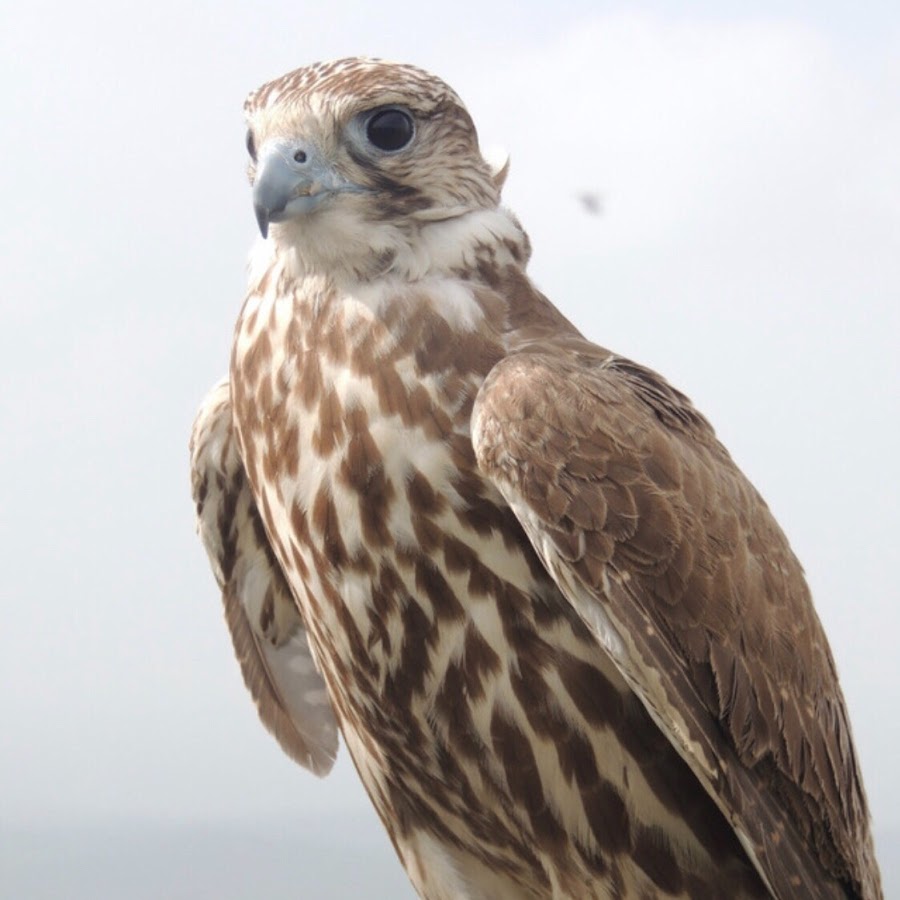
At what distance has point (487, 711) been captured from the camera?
305cm

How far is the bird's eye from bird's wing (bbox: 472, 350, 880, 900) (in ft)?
1.83

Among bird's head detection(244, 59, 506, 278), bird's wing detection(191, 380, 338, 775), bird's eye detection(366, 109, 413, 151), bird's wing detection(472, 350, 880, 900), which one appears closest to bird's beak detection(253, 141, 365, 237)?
bird's head detection(244, 59, 506, 278)

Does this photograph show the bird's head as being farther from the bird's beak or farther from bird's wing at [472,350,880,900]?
bird's wing at [472,350,880,900]

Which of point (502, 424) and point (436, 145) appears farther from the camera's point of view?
point (436, 145)

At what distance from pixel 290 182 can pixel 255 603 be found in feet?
4.30

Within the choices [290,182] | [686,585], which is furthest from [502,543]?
[290,182]

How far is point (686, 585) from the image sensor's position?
9.89ft

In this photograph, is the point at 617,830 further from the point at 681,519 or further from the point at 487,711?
A: the point at 681,519

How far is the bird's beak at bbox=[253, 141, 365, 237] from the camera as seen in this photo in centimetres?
301

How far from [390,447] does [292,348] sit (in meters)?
0.33

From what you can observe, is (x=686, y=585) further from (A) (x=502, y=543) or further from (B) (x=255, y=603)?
(B) (x=255, y=603)

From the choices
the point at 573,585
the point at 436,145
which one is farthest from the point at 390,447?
the point at 436,145

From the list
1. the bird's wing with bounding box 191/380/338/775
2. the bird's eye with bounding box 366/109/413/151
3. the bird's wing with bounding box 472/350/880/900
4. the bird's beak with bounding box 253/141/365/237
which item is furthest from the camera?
the bird's wing with bounding box 191/380/338/775

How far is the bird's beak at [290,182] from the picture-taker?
301 cm
